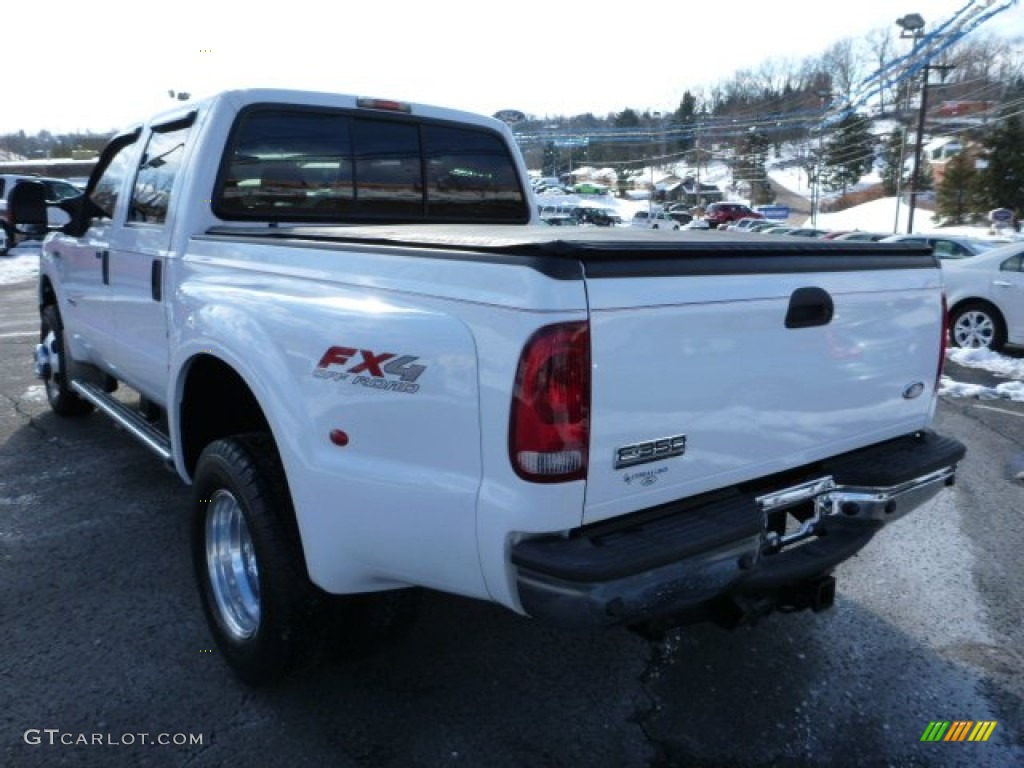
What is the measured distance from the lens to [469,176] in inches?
181

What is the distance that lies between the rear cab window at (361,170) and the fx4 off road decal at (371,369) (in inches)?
63.6

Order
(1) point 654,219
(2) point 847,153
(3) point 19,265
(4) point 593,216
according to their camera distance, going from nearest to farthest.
→ (3) point 19,265 < (4) point 593,216 < (1) point 654,219 < (2) point 847,153

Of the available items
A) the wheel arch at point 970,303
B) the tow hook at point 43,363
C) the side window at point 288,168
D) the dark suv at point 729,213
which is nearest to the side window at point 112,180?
the side window at point 288,168

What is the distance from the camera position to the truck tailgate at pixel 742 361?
197 cm

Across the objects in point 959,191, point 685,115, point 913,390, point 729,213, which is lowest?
point 729,213

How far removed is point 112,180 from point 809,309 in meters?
4.07

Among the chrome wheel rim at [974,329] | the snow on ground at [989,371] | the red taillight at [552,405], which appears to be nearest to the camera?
the red taillight at [552,405]

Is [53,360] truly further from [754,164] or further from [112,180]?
[754,164]

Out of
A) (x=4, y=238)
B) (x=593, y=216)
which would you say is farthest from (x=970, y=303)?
(x=593, y=216)

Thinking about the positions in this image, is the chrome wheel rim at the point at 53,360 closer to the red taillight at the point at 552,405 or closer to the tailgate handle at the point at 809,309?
the red taillight at the point at 552,405

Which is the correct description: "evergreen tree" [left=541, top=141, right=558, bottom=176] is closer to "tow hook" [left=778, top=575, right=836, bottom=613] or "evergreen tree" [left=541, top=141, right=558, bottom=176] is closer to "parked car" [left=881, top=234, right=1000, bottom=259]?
"parked car" [left=881, top=234, right=1000, bottom=259]

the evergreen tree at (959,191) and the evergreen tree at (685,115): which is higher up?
the evergreen tree at (685,115)

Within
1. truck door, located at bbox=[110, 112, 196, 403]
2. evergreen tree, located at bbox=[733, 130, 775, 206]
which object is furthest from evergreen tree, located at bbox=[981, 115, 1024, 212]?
truck door, located at bbox=[110, 112, 196, 403]

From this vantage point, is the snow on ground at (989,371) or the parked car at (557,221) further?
the parked car at (557,221)
